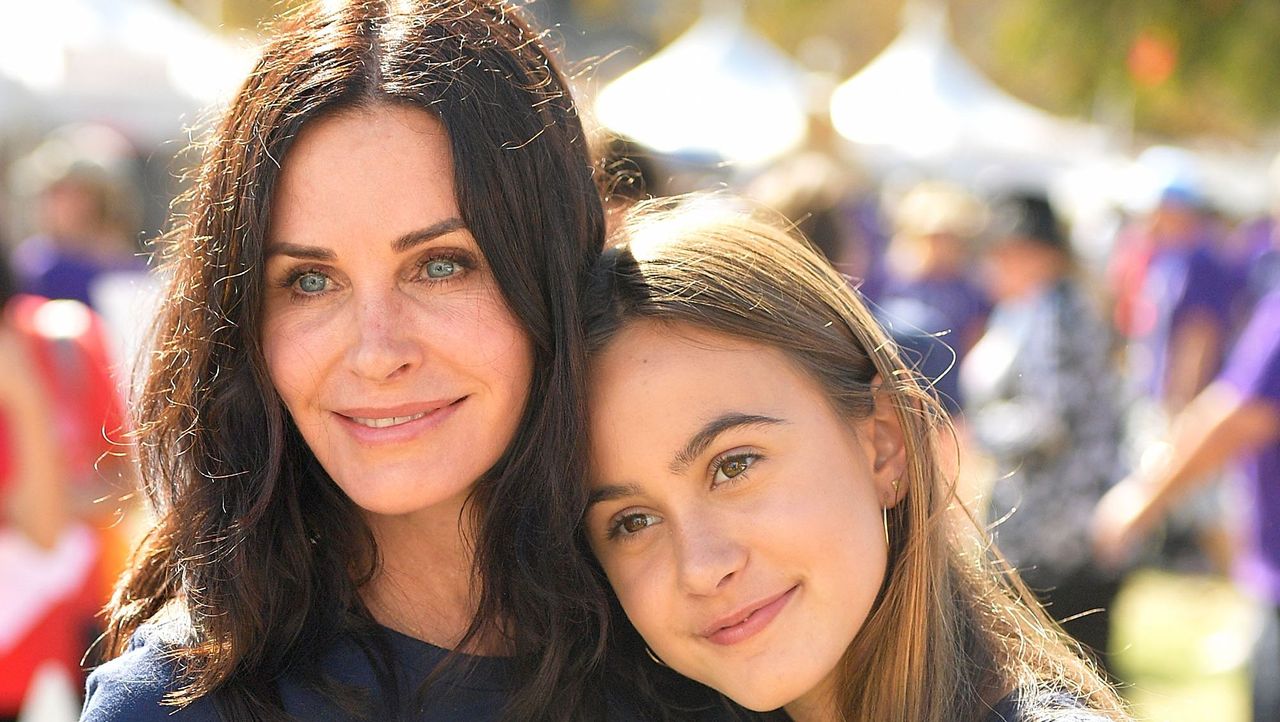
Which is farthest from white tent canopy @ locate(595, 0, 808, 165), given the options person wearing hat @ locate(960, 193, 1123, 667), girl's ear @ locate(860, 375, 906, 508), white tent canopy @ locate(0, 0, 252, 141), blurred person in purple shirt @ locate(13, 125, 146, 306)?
girl's ear @ locate(860, 375, 906, 508)

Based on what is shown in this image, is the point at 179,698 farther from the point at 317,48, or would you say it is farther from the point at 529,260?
the point at 317,48

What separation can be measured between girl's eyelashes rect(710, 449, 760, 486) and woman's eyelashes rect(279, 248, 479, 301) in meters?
0.44

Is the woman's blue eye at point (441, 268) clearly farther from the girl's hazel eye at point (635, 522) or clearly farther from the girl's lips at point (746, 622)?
the girl's lips at point (746, 622)

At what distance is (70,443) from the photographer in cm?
439

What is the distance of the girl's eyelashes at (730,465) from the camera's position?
2.01 m

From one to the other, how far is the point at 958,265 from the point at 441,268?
562cm

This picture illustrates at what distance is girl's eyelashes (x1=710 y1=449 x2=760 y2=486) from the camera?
2008 mm

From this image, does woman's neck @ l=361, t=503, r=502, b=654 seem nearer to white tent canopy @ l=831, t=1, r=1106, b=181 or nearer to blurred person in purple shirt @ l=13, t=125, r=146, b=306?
blurred person in purple shirt @ l=13, t=125, r=146, b=306

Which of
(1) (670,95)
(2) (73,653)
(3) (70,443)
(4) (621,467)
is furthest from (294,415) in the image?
(1) (670,95)

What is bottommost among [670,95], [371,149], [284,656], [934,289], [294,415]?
[670,95]

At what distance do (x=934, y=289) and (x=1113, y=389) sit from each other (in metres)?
2.03

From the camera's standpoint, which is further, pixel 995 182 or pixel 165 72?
pixel 995 182

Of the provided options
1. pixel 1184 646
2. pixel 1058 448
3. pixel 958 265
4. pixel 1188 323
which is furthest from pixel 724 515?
pixel 1188 323

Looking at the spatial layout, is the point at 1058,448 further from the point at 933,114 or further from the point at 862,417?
the point at 933,114
